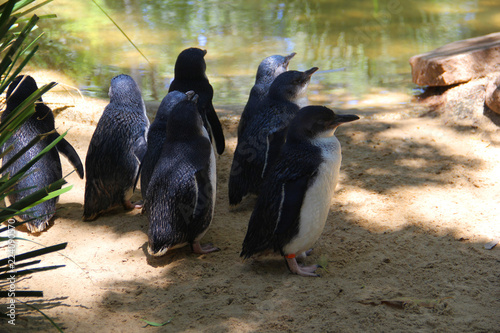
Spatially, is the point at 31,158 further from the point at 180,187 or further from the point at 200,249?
the point at 200,249

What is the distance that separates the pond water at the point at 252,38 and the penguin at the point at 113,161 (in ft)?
8.93

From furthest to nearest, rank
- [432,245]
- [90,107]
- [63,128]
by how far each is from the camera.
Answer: [90,107], [63,128], [432,245]

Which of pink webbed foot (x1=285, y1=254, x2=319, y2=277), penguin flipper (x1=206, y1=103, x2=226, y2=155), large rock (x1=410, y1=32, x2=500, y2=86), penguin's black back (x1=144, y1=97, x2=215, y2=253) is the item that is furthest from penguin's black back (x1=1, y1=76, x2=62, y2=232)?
large rock (x1=410, y1=32, x2=500, y2=86)

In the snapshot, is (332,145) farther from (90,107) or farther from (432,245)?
(90,107)

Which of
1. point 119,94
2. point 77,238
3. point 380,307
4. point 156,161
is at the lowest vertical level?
point 77,238

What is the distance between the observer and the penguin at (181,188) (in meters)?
3.38

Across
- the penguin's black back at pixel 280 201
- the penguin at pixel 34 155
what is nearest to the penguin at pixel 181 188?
the penguin's black back at pixel 280 201

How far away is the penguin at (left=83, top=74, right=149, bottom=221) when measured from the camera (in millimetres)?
4121

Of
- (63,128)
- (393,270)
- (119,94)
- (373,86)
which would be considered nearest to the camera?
(393,270)

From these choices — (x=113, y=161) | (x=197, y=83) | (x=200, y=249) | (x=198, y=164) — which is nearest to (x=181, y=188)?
(x=198, y=164)

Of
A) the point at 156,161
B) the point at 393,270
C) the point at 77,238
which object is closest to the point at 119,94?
the point at 156,161

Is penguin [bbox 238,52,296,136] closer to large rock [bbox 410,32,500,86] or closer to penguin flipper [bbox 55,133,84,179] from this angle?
penguin flipper [bbox 55,133,84,179]

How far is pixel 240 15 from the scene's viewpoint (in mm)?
10594

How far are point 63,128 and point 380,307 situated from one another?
415cm
